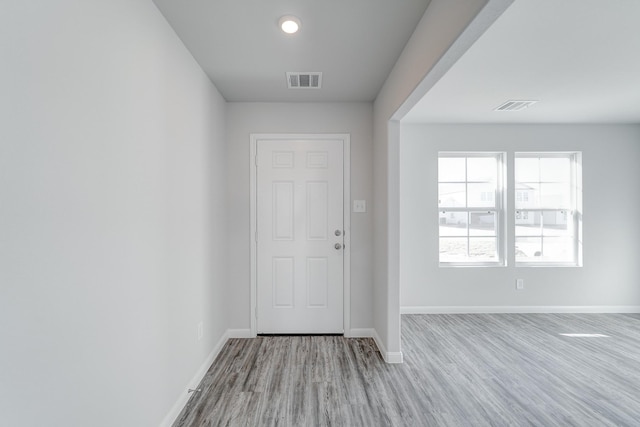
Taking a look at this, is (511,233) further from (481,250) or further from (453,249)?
(453,249)

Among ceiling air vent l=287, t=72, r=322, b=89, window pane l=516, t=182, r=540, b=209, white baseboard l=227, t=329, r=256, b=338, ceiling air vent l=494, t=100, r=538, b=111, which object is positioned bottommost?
white baseboard l=227, t=329, r=256, b=338

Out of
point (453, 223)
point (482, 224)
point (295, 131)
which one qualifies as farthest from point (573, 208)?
point (295, 131)

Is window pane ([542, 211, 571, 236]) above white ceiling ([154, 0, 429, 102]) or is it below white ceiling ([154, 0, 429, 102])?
below

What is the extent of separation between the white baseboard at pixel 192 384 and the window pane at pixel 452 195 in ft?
10.5

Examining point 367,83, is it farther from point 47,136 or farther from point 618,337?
point 618,337

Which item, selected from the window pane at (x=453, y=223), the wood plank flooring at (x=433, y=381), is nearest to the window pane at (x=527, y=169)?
the window pane at (x=453, y=223)

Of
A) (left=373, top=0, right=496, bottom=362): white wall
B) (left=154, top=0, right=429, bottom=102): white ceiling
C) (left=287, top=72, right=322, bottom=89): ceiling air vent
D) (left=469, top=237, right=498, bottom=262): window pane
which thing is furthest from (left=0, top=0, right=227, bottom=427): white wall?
(left=469, top=237, right=498, bottom=262): window pane

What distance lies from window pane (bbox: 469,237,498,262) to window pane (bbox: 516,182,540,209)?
2.14 feet

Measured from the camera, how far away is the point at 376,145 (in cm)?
315

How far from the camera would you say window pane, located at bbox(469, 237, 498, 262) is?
13.7 ft

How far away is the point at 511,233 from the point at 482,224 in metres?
0.37

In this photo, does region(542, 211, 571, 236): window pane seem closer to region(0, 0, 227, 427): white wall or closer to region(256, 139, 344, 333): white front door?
region(256, 139, 344, 333): white front door

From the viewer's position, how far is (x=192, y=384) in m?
2.26

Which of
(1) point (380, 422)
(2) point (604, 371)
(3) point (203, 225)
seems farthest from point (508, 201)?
(3) point (203, 225)
